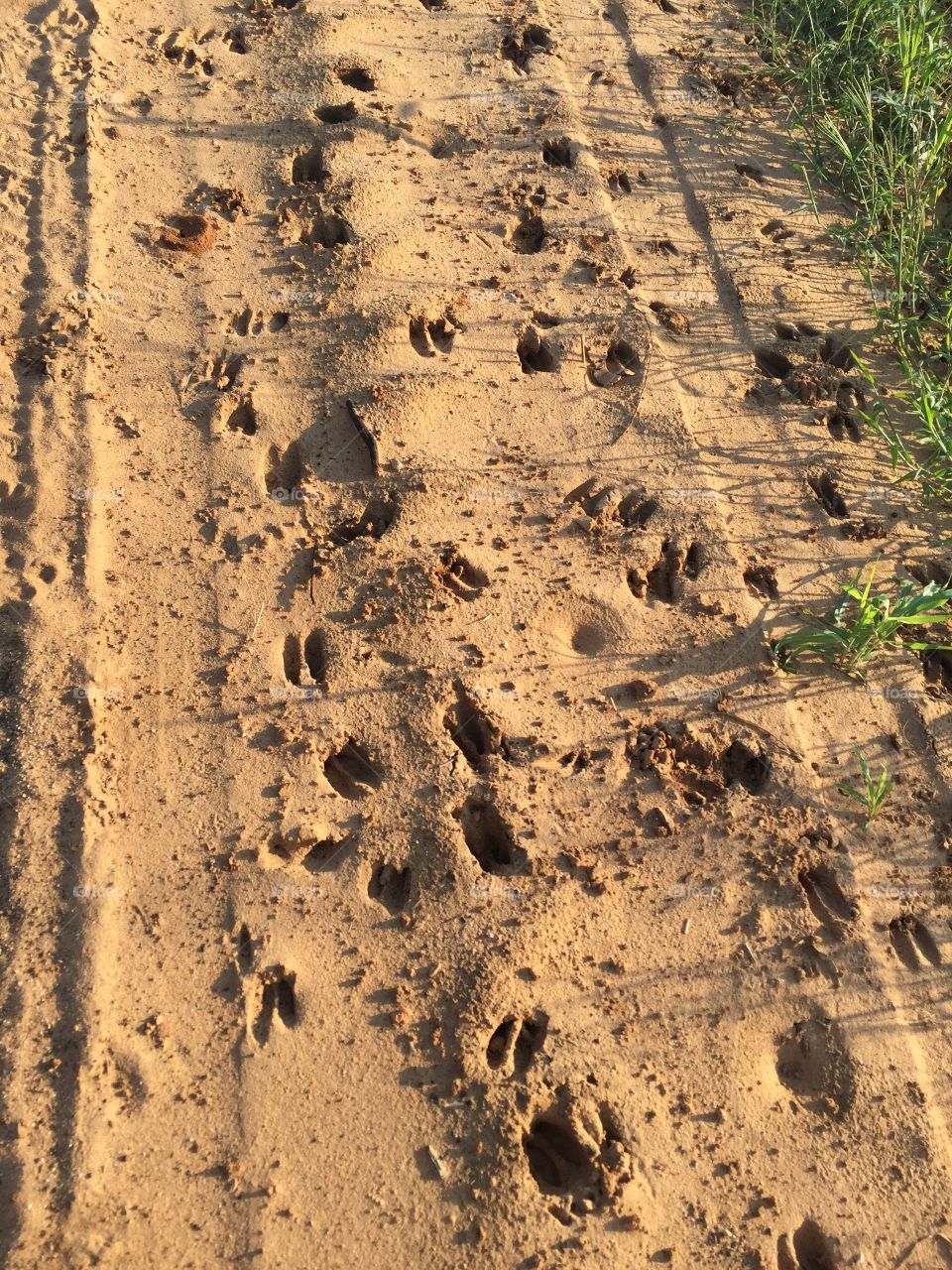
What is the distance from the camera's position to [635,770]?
9.90ft

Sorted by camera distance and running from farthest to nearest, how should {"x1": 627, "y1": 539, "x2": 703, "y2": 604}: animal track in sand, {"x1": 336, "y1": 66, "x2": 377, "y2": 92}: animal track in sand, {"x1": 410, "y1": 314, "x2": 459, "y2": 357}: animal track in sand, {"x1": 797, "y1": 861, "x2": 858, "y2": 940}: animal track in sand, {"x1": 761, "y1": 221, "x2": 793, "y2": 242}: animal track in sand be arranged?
{"x1": 336, "y1": 66, "x2": 377, "y2": 92}: animal track in sand, {"x1": 761, "y1": 221, "x2": 793, "y2": 242}: animal track in sand, {"x1": 410, "y1": 314, "x2": 459, "y2": 357}: animal track in sand, {"x1": 627, "y1": 539, "x2": 703, "y2": 604}: animal track in sand, {"x1": 797, "y1": 861, "x2": 858, "y2": 940}: animal track in sand

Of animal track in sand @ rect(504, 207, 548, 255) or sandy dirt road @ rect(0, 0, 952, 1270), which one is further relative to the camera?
animal track in sand @ rect(504, 207, 548, 255)

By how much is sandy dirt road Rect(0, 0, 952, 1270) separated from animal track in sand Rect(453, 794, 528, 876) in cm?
1

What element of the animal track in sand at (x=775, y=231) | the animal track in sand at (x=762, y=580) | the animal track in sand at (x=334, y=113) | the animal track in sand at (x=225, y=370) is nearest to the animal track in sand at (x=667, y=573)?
the animal track in sand at (x=762, y=580)

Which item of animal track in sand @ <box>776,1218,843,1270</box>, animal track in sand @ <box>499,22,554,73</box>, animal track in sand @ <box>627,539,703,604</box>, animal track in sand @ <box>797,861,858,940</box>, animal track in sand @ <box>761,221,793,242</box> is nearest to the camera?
animal track in sand @ <box>776,1218,843,1270</box>

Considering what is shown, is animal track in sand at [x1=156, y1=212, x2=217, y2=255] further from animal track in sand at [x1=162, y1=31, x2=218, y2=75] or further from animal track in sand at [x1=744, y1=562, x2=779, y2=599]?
animal track in sand at [x1=744, y1=562, x2=779, y2=599]

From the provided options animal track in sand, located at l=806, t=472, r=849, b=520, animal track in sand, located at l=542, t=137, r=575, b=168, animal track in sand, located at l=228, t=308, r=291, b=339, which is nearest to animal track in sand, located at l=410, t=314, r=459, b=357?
animal track in sand, located at l=228, t=308, r=291, b=339

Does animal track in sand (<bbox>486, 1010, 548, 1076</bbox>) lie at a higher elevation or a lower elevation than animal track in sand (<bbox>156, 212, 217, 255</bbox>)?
lower

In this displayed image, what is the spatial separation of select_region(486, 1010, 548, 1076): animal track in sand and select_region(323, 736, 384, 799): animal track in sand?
73 cm

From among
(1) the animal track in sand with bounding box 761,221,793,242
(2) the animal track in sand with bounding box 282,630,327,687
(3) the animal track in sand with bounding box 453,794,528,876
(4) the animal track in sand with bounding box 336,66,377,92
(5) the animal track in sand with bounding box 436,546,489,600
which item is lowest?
(3) the animal track in sand with bounding box 453,794,528,876

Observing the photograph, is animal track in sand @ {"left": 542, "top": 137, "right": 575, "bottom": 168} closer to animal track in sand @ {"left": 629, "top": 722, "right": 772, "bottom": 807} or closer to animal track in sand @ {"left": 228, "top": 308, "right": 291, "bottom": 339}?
animal track in sand @ {"left": 228, "top": 308, "right": 291, "bottom": 339}

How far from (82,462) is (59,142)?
172cm

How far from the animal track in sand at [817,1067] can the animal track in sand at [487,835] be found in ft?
2.72

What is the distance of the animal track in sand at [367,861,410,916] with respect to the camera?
275 centimetres
